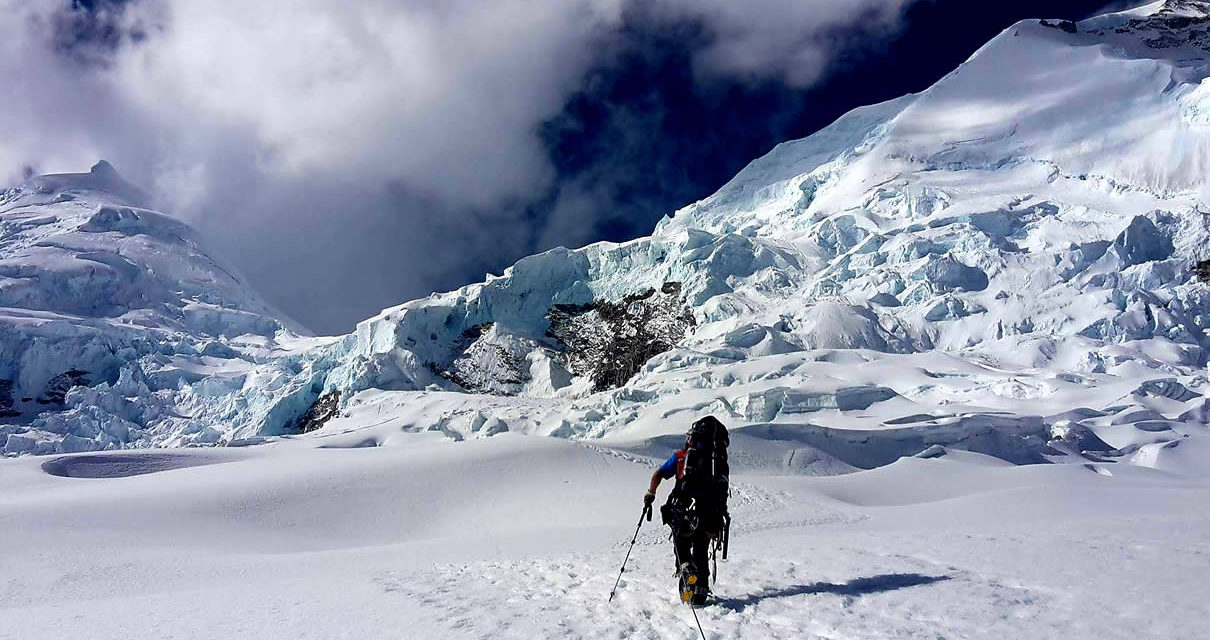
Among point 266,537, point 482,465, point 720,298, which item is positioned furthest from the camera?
point 720,298

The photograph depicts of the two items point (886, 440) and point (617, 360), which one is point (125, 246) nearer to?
point (617, 360)

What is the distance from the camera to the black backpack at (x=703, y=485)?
5916 mm

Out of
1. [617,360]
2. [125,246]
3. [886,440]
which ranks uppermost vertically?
[125,246]

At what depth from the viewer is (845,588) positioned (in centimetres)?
550

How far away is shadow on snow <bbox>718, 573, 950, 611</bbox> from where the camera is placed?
210 inches

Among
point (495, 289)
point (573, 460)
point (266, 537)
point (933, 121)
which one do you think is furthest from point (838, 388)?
point (933, 121)

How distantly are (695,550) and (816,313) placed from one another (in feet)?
162

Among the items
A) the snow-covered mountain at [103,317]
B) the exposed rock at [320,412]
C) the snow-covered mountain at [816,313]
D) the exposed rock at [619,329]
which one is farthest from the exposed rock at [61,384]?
the exposed rock at [619,329]

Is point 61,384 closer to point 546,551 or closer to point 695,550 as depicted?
point 546,551

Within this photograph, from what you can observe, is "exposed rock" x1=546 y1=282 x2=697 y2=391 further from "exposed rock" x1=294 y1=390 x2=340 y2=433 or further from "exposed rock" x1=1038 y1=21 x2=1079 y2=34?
"exposed rock" x1=1038 y1=21 x2=1079 y2=34

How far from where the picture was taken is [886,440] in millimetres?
27812

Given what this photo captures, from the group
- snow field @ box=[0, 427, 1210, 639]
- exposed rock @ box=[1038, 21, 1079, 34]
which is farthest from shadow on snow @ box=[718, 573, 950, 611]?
exposed rock @ box=[1038, 21, 1079, 34]

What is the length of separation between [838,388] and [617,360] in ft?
115

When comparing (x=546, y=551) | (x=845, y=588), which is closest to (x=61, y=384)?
(x=546, y=551)
